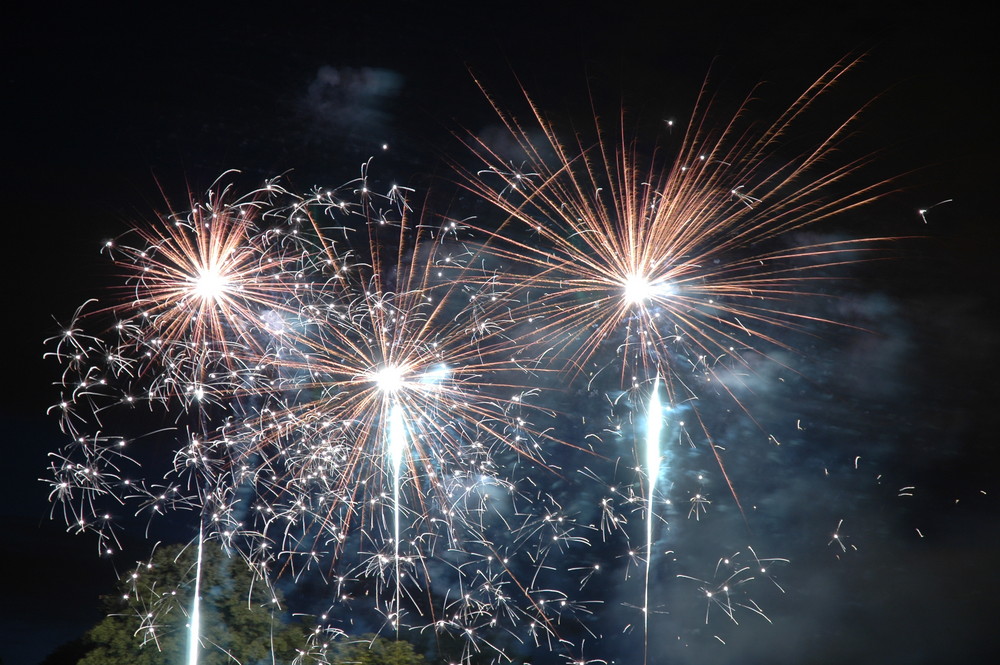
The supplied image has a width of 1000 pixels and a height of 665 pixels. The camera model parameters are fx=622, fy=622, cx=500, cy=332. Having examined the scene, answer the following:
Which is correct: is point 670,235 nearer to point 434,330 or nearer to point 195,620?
point 434,330

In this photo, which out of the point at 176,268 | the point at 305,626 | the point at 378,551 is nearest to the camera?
the point at 176,268

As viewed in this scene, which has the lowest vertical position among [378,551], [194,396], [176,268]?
[378,551]

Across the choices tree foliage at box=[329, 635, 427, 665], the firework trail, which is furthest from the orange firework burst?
tree foliage at box=[329, 635, 427, 665]

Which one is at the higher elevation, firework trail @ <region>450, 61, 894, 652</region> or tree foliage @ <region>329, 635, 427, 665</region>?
firework trail @ <region>450, 61, 894, 652</region>

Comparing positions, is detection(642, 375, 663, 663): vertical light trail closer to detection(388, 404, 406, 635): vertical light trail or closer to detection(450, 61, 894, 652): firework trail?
detection(450, 61, 894, 652): firework trail

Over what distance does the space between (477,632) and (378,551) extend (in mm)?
2623

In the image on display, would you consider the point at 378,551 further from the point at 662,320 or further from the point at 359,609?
the point at 662,320

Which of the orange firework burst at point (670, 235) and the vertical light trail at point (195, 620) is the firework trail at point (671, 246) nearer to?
the orange firework burst at point (670, 235)

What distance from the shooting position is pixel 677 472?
351 inches

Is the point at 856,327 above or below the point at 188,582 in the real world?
above

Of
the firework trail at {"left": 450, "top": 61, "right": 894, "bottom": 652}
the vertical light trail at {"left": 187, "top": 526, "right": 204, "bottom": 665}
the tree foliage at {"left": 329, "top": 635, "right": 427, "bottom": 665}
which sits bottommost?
the tree foliage at {"left": 329, "top": 635, "right": 427, "bottom": 665}

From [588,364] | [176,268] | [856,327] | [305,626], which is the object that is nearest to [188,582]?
[305,626]

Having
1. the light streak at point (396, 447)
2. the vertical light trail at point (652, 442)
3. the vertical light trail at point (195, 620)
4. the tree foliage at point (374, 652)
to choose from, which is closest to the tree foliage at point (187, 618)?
the vertical light trail at point (195, 620)

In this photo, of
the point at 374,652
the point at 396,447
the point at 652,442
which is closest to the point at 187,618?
the point at 374,652
